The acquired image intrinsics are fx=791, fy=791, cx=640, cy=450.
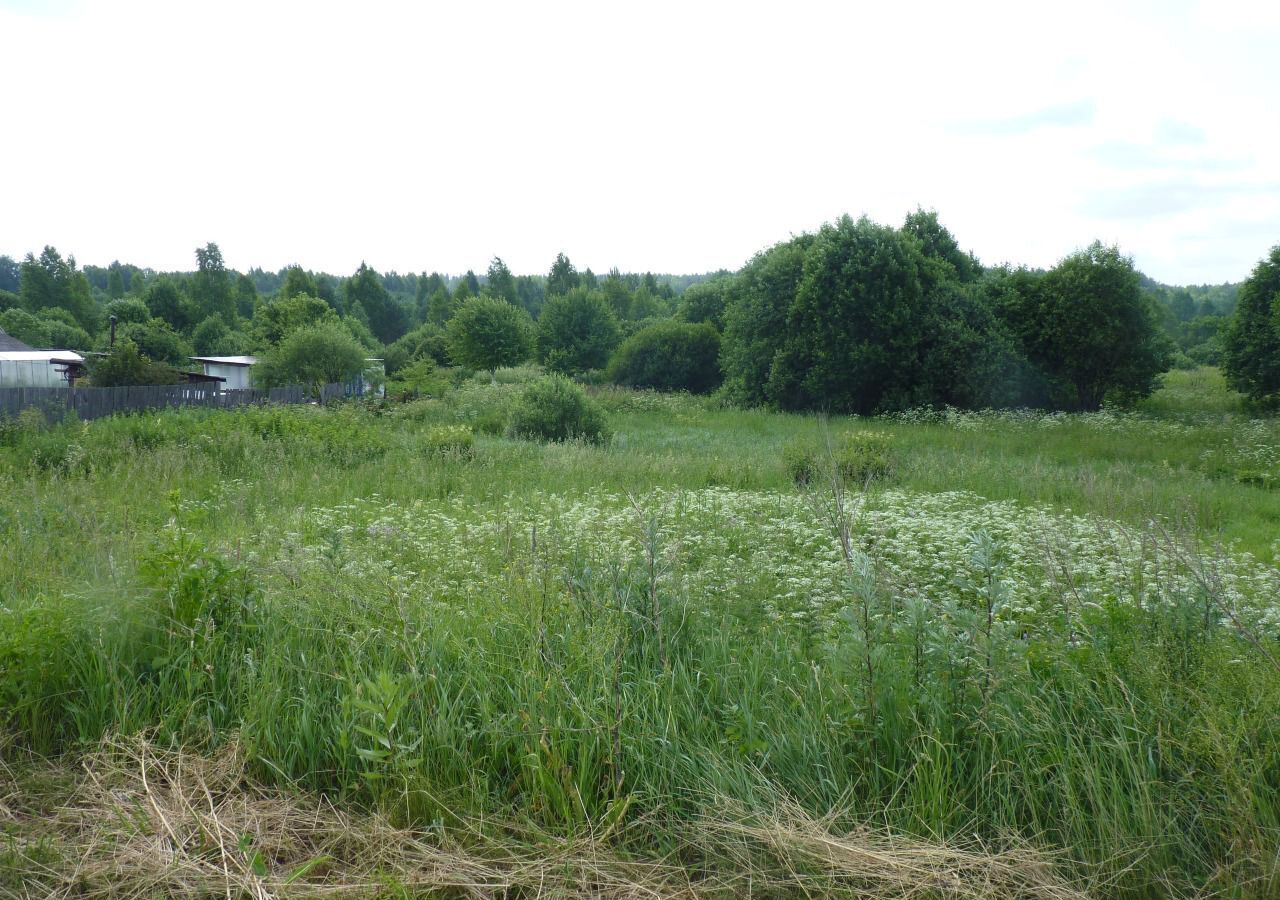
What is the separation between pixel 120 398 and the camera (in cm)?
2073

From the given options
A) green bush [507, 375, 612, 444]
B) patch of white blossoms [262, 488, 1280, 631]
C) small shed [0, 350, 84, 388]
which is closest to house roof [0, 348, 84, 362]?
small shed [0, 350, 84, 388]

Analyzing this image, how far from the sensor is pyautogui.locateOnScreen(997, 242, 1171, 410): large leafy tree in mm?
25547

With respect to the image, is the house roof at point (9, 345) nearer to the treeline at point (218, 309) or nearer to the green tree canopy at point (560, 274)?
the treeline at point (218, 309)

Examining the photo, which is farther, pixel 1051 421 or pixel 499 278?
pixel 499 278

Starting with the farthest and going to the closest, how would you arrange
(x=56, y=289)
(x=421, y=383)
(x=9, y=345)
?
(x=56, y=289), (x=9, y=345), (x=421, y=383)

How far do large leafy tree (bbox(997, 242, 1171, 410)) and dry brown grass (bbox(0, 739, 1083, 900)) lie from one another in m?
27.3

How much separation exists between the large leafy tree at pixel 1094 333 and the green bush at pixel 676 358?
48.4 feet

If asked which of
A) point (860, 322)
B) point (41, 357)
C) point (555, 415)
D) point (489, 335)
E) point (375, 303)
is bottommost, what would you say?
point (555, 415)

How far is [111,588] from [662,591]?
2611 mm

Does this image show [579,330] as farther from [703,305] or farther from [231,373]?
[231,373]

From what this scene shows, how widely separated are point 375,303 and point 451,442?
7476 centimetres

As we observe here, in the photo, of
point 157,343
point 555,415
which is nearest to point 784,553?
point 555,415

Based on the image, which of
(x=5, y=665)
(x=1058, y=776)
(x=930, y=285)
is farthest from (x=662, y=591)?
(x=930, y=285)

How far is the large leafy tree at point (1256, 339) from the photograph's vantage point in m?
22.0
